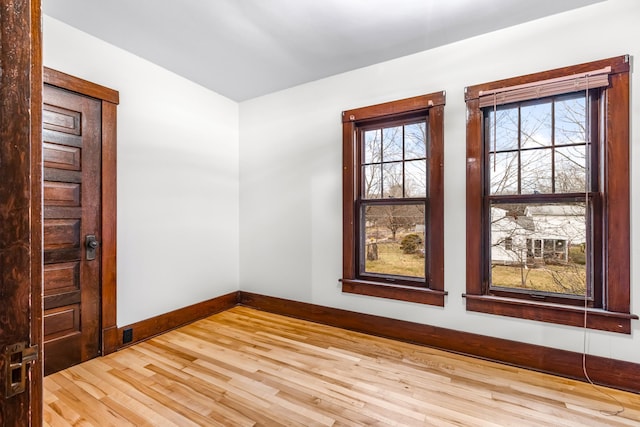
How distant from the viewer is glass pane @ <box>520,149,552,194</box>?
7.64ft

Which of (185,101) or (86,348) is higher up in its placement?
(185,101)

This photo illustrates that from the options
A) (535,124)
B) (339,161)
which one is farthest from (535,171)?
(339,161)

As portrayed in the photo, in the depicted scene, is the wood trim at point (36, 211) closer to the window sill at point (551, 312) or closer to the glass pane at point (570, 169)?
the window sill at point (551, 312)

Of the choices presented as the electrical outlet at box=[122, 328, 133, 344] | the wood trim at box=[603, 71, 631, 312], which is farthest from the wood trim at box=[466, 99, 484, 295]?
the electrical outlet at box=[122, 328, 133, 344]

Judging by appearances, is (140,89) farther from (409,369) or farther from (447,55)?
(409,369)

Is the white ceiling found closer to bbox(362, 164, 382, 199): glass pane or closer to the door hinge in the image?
bbox(362, 164, 382, 199): glass pane

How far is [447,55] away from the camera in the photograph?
2.62 metres

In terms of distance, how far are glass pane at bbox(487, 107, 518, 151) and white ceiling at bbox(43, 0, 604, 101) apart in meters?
0.68

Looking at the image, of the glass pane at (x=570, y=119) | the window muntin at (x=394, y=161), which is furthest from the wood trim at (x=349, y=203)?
the glass pane at (x=570, y=119)

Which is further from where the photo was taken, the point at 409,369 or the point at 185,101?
the point at 185,101

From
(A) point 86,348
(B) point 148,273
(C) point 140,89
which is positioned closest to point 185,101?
(C) point 140,89

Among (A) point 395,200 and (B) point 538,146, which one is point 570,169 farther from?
(A) point 395,200

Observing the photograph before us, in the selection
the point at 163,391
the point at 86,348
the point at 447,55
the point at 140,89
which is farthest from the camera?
the point at 140,89

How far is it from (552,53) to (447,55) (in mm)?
766
